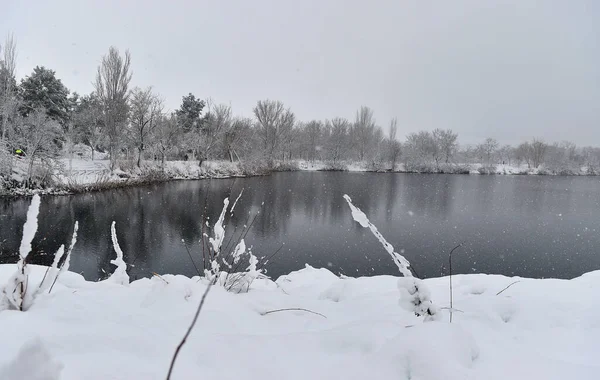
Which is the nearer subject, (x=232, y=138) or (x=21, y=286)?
(x=21, y=286)

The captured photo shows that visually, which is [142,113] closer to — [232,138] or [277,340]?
[232,138]

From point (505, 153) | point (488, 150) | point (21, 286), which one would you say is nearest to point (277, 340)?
point (21, 286)

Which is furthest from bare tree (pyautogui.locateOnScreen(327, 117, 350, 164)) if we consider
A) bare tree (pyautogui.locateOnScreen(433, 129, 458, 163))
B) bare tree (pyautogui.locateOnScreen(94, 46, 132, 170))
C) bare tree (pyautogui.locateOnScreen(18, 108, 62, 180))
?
bare tree (pyautogui.locateOnScreen(18, 108, 62, 180))

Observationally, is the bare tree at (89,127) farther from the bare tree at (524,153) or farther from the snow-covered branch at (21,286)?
the bare tree at (524,153)

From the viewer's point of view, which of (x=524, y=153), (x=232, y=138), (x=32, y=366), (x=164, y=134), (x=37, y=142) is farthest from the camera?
(x=524, y=153)

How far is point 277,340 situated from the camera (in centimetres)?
163

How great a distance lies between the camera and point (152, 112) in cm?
2712

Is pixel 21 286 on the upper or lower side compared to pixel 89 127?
lower

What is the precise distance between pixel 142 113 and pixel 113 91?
10.9ft

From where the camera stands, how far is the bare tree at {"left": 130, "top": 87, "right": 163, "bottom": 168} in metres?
26.6

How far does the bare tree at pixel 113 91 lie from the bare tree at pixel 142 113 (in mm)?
2446

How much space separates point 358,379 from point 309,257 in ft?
23.7

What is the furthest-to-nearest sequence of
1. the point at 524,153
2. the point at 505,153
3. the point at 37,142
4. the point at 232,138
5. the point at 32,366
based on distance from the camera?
the point at 505,153 → the point at 524,153 → the point at 232,138 → the point at 37,142 → the point at 32,366

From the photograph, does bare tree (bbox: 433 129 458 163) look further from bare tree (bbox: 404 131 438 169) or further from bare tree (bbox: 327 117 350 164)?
bare tree (bbox: 327 117 350 164)
